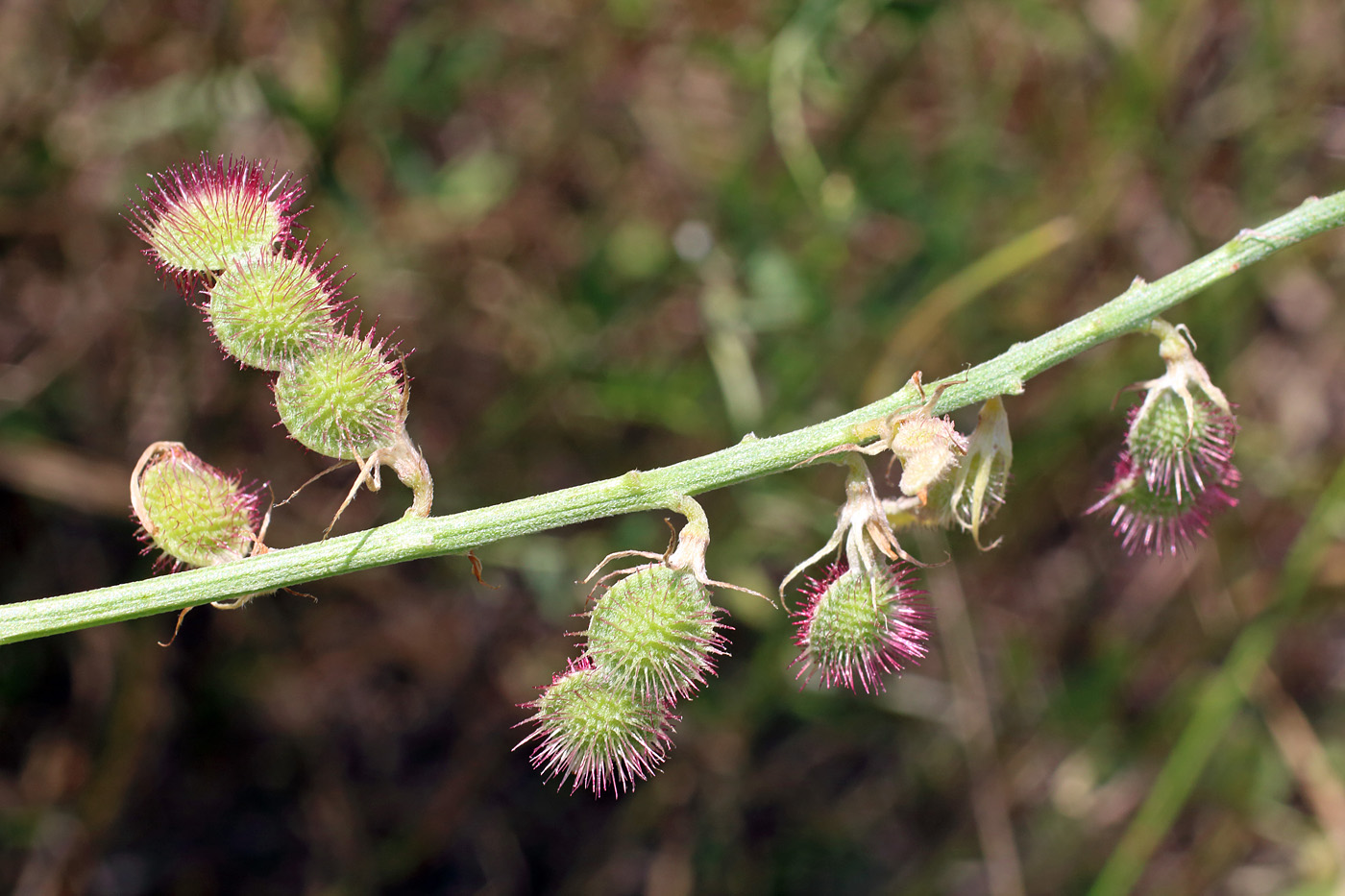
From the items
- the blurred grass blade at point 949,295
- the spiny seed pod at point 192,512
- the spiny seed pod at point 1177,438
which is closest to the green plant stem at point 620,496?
the spiny seed pod at point 192,512

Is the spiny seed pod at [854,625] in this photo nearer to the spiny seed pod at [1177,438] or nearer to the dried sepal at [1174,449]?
the dried sepal at [1174,449]

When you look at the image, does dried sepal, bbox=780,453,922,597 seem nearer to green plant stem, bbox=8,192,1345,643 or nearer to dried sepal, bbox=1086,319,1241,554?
green plant stem, bbox=8,192,1345,643

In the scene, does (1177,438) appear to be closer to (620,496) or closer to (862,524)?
(862,524)

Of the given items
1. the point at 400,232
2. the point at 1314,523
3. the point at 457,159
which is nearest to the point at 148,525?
the point at 400,232

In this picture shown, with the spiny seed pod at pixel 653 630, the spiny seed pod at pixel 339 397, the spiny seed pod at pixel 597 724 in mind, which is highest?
the spiny seed pod at pixel 339 397

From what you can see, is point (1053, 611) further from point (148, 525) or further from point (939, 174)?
point (148, 525)

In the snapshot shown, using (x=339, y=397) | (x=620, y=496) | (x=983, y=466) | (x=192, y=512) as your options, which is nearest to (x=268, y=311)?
(x=339, y=397)

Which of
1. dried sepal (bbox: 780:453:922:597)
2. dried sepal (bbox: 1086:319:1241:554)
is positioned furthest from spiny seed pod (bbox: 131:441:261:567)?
dried sepal (bbox: 1086:319:1241:554)
